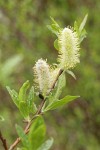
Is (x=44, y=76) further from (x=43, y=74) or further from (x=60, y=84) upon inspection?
(x=60, y=84)

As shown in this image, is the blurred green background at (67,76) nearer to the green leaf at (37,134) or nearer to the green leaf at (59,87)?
the green leaf at (59,87)

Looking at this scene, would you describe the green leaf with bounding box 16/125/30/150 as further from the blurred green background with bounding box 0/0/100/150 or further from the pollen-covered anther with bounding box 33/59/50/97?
the blurred green background with bounding box 0/0/100/150

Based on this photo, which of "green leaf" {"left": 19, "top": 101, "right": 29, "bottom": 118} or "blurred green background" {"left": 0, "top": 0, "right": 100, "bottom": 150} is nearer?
"green leaf" {"left": 19, "top": 101, "right": 29, "bottom": 118}

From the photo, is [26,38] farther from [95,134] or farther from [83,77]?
[95,134]

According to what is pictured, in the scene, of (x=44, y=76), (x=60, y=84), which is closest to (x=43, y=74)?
(x=44, y=76)

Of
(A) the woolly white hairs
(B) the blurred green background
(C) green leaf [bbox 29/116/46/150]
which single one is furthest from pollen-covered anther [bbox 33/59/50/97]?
(B) the blurred green background

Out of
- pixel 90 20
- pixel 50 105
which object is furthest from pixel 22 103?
pixel 90 20

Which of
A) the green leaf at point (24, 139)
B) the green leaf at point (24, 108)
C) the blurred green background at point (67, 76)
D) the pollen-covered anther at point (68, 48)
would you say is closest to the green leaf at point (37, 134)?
the green leaf at point (24, 139)
